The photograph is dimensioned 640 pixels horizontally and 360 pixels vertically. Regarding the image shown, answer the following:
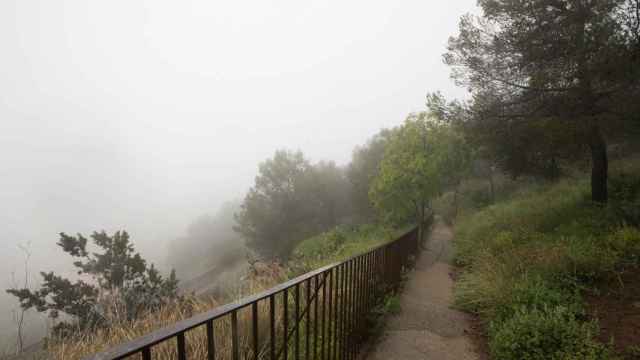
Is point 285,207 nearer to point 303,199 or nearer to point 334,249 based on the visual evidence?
point 303,199

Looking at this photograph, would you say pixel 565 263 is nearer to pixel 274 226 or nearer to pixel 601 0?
pixel 601 0

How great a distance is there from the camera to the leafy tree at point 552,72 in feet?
24.7

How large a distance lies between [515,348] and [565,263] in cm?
257

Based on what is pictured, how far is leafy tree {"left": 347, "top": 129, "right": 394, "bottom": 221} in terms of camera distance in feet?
95.0

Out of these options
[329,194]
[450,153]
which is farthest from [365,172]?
[450,153]

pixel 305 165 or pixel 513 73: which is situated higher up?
pixel 513 73

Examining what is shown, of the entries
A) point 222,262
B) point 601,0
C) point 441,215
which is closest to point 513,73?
point 601,0

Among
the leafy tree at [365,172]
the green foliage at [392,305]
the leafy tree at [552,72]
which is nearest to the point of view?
the green foliage at [392,305]

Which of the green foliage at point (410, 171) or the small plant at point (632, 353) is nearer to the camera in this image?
the small plant at point (632, 353)

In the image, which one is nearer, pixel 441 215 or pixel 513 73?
pixel 513 73

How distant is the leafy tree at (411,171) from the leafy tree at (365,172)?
1037 cm

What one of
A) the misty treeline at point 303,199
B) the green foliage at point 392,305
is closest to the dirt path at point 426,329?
the green foliage at point 392,305

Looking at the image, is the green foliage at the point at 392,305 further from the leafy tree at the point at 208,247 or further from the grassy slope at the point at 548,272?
the leafy tree at the point at 208,247

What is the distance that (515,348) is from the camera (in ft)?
12.2
